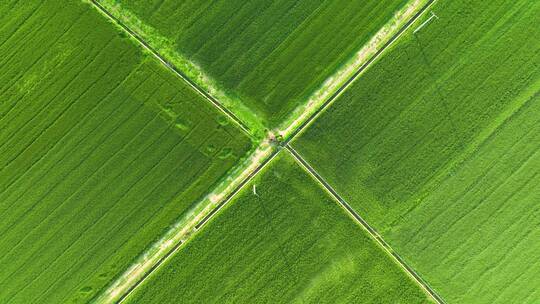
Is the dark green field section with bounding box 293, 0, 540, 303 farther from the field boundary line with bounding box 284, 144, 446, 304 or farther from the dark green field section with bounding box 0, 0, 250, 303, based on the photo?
the dark green field section with bounding box 0, 0, 250, 303

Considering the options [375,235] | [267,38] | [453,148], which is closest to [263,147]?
[267,38]

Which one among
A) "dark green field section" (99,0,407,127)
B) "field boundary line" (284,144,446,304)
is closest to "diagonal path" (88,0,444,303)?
"field boundary line" (284,144,446,304)

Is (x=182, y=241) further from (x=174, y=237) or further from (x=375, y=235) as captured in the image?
(x=375, y=235)

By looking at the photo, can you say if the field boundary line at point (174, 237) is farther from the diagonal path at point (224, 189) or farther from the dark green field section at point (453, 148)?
the dark green field section at point (453, 148)

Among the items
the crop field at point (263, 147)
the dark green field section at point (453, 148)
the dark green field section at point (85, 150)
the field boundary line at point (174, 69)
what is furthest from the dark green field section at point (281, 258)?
the field boundary line at point (174, 69)

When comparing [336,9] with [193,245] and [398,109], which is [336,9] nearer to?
[398,109]

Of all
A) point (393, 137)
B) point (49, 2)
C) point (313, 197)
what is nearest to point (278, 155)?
point (313, 197)
